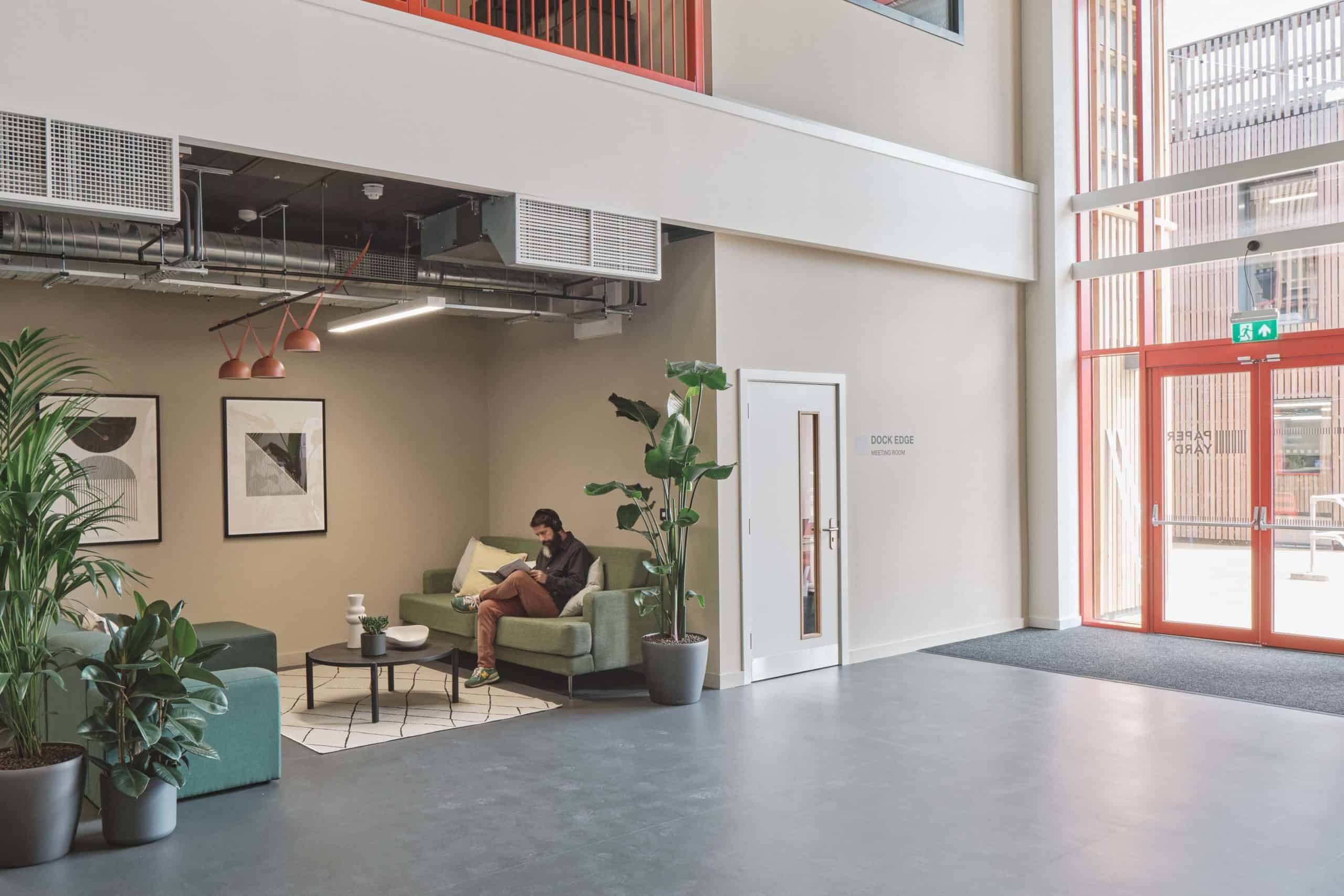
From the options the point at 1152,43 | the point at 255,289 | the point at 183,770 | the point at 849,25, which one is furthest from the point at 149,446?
the point at 1152,43

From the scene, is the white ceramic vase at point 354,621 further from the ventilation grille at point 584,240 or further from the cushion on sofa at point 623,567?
the ventilation grille at point 584,240

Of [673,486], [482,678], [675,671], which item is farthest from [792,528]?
[482,678]

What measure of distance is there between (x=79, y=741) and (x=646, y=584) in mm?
3511

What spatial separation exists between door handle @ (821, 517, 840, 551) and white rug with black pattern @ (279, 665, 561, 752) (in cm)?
231

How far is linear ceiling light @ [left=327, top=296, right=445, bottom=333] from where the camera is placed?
6605 millimetres

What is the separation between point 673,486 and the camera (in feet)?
22.5

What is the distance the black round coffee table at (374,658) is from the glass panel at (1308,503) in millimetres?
6194

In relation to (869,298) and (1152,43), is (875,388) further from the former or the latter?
(1152,43)

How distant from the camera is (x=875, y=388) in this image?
25.6 feet

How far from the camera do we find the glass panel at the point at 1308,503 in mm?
7629

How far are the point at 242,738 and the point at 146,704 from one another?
0.75 m

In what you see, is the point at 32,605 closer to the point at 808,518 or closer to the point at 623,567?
the point at 623,567

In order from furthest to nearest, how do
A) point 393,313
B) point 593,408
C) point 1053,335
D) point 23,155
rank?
point 1053,335 < point 593,408 < point 393,313 < point 23,155

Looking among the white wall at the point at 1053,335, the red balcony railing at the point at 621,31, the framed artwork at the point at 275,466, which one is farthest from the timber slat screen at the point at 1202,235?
the framed artwork at the point at 275,466
